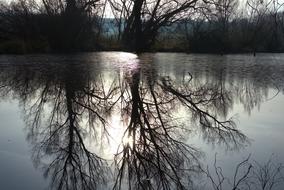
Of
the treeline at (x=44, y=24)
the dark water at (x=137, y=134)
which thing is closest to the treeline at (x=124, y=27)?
the treeline at (x=44, y=24)

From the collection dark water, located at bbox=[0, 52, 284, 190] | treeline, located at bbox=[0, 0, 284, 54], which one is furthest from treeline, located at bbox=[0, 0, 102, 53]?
dark water, located at bbox=[0, 52, 284, 190]

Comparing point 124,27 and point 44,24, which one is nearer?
point 44,24

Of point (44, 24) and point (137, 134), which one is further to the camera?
point (44, 24)

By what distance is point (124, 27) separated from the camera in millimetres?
31453

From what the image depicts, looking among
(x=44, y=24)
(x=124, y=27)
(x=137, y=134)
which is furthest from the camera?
(x=124, y=27)

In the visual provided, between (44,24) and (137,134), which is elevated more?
(44,24)

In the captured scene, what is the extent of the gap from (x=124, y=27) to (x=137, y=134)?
2563cm

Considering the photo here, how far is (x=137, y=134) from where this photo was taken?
6.34 m

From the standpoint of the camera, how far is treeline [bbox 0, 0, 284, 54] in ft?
87.7

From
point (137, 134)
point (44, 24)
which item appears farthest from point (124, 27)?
point (137, 134)

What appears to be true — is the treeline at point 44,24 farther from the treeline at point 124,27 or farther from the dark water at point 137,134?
the dark water at point 137,134

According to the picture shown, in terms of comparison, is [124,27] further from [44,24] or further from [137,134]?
[137,134]

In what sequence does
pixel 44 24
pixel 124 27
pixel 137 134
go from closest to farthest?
pixel 137 134 < pixel 44 24 < pixel 124 27

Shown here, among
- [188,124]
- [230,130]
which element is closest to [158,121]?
[188,124]
